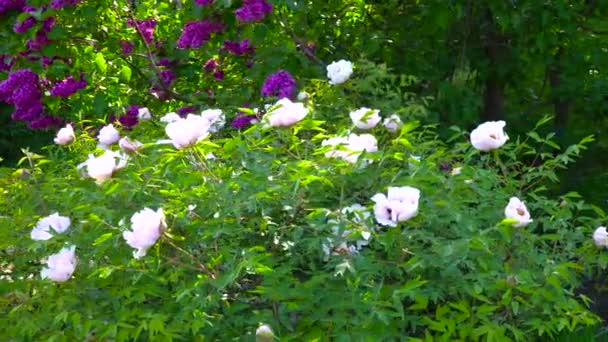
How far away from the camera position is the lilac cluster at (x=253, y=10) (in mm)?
4293

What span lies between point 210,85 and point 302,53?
2.22 ft

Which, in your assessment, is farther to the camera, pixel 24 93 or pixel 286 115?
pixel 24 93

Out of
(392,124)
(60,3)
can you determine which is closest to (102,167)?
(392,124)

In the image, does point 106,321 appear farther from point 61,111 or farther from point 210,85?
point 61,111

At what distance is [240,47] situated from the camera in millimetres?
4875

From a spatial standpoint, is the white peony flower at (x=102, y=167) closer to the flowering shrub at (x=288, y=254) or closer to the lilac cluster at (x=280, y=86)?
the flowering shrub at (x=288, y=254)

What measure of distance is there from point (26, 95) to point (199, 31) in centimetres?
95

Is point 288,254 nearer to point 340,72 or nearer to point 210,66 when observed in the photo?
point 340,72

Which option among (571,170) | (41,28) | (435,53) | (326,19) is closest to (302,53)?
(326,19)

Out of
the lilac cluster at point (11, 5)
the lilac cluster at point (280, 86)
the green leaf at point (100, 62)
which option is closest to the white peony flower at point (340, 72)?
the lilac cluster at point (280, 86)

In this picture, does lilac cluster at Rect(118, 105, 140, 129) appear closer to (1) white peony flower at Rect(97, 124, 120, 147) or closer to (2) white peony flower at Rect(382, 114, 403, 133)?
(1) white peony flower at Rect(97, 124, 120, 147)

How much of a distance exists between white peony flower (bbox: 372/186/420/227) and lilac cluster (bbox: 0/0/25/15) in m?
2.89

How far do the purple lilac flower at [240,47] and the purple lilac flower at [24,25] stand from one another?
0.96 m

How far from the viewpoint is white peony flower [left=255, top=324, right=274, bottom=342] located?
231cm
